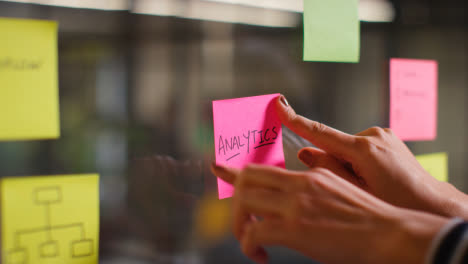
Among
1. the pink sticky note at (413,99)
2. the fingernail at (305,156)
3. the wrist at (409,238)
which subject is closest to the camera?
the wrist at (409,238)

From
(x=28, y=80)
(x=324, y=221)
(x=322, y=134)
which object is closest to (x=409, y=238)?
(x=324, y=221)

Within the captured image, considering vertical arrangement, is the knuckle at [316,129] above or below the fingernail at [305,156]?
above

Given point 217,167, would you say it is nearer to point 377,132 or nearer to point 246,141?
point 246,141

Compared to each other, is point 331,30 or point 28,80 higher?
point 331,30

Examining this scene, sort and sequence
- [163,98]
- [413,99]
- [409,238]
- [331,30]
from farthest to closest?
[413,99] → [331,30] → [163,98] → [409,238]

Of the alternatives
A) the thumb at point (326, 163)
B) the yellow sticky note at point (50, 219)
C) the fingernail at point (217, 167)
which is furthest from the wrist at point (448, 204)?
the yellow sticky note at point (50, 219)

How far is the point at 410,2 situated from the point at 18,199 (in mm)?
825

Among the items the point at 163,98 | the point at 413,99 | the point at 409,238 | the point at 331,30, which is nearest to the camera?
the point at 409,238

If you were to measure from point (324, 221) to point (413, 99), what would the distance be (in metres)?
0.48

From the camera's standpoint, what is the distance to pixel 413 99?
2.34 feet

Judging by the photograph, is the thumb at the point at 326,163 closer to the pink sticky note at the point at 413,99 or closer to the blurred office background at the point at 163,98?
the blurred office background at the point at 163,98

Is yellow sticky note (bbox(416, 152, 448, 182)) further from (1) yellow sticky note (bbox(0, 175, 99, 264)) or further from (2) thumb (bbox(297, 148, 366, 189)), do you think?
(1) yellow sticky note (bbox(0, 175, 99, 264))

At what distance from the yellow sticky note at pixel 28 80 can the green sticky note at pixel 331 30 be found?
0.41 meters

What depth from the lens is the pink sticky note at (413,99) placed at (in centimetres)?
69
